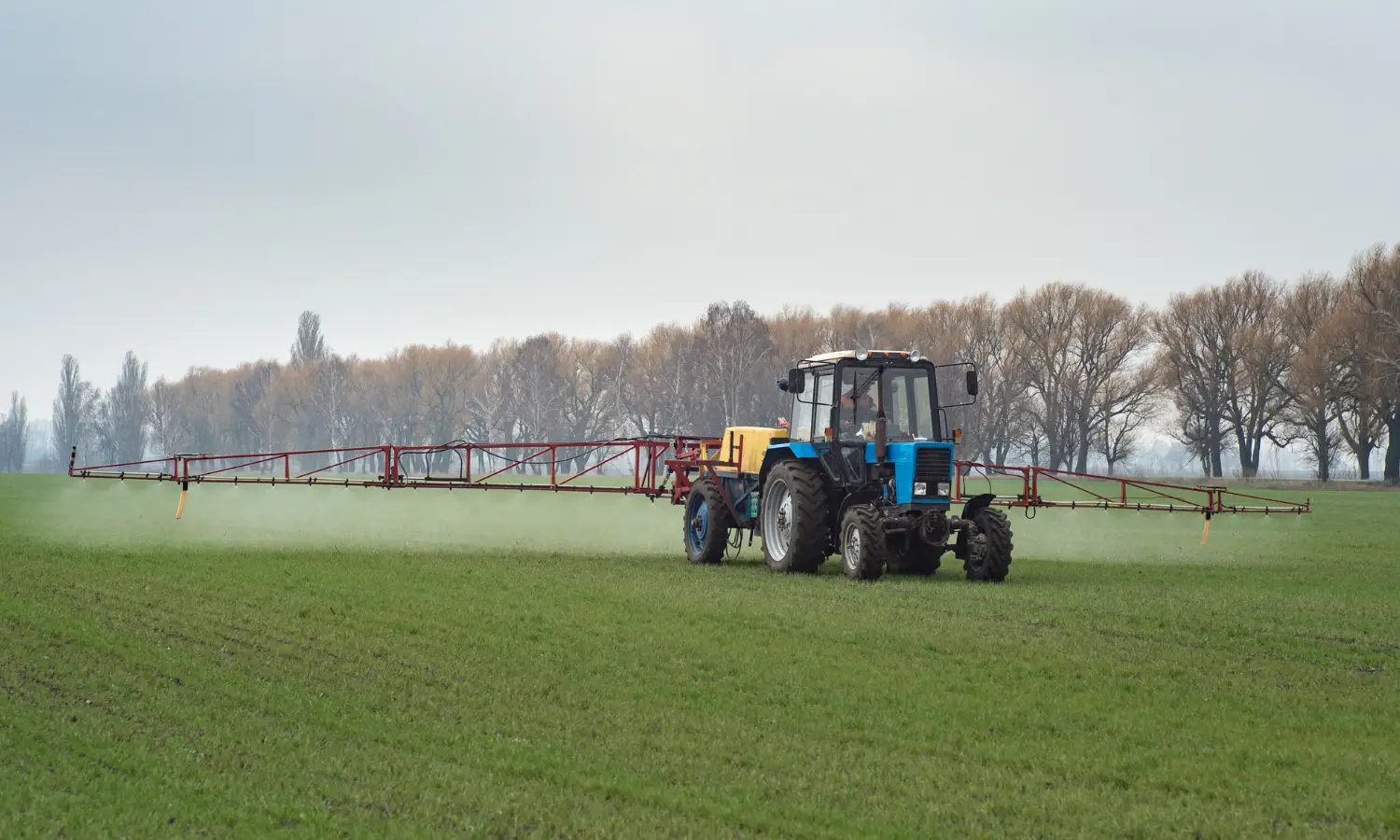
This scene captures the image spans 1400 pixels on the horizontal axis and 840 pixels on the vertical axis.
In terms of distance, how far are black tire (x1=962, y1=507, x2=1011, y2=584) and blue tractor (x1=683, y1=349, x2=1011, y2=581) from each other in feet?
0.04

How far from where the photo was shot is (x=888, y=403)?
18203 millimetres

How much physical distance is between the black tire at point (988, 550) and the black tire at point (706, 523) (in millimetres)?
3797

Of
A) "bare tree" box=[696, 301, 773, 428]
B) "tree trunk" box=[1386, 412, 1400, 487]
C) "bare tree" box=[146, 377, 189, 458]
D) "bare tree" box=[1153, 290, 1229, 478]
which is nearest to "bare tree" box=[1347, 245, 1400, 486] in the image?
"tree trunk" box=[1386, 412, 1400, 487]

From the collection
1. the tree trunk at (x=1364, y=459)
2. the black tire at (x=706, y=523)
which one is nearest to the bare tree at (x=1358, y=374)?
the tree trunk at (x=1364, y=459)

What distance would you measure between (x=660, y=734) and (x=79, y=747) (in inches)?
127

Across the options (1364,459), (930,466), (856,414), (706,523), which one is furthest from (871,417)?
(1364,459)

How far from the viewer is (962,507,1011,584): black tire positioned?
56.5 feet

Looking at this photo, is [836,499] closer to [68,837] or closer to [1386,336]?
[68,837]

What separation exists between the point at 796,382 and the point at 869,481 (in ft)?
5.53

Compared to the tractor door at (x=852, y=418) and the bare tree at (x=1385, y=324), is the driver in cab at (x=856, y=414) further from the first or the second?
the bare tree at (x=1385, y=324)

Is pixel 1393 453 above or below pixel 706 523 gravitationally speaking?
above

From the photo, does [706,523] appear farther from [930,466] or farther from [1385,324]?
[1385,324]

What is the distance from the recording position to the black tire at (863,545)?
55.3 ft

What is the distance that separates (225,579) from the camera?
16.0 m
